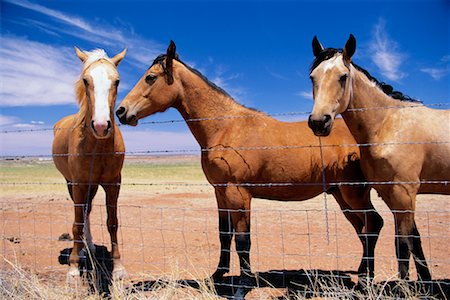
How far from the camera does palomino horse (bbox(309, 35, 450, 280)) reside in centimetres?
350

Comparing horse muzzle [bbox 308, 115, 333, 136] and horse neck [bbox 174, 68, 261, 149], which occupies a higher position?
horse neck [bbox 174, 68, 261, 149]

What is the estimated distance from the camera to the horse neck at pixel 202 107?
4418 millimetres

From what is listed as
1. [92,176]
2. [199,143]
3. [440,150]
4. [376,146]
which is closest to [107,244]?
[92,176]

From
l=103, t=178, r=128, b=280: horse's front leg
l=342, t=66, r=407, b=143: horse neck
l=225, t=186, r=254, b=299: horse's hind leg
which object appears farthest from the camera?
l=103, t=178, r=128, b=280: horse's front leg

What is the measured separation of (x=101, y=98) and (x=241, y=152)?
5.76 ft

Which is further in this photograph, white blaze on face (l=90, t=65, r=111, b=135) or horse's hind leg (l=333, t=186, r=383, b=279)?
horse's hind leg (l=333, t=186, r=383, b=279)

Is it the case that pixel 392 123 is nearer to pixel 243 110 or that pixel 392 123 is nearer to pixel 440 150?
pixel 440 150

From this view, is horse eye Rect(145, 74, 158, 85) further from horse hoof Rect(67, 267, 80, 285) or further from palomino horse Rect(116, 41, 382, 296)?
horse hoof Rect(67, 267, 80, 285)

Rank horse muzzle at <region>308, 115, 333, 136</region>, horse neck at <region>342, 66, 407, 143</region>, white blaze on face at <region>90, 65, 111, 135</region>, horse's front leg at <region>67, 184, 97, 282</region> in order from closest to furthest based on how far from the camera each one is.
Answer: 1. horse muzzle at <region>308, 115, 333, 136</region>
2. horse neck at <region>342, 66, 407, 143</region>
3. white blaze on face at <region>90, 65, 111, 135</region>
4. horse's front leg at <region>67, 184, 97, 282</region>

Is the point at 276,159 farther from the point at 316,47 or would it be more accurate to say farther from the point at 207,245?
the point at 207,245

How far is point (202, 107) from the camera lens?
14.8ft

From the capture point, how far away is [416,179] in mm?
3521

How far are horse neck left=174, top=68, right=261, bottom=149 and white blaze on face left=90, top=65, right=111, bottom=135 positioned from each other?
88 cm

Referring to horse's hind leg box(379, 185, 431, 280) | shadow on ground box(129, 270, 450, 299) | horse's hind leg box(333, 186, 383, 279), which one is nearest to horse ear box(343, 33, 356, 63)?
horse's hind leg box(379, 185, 431, 280)
